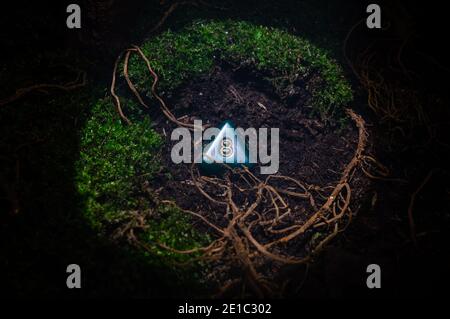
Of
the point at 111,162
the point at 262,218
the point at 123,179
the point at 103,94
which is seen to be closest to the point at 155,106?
the point at 103,94

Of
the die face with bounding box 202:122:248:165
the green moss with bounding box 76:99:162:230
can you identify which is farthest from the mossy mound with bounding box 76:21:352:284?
the die face with bounding box 202:122:248:165

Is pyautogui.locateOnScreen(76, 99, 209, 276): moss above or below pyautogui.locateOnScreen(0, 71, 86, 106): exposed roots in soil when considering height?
below

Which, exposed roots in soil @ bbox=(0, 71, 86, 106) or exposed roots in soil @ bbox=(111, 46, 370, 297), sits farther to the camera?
exposed roots in soil @ bbox=(0, 71, 86, 106)

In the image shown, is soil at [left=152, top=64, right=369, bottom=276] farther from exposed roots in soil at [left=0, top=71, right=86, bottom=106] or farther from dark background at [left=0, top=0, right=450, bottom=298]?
exposed roots in soil at [left=0, top=71, right=86, bottom=106]

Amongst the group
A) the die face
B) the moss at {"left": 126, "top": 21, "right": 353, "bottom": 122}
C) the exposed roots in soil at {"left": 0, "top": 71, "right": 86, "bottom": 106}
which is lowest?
the die face

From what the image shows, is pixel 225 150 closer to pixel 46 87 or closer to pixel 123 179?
pixel 123 179
